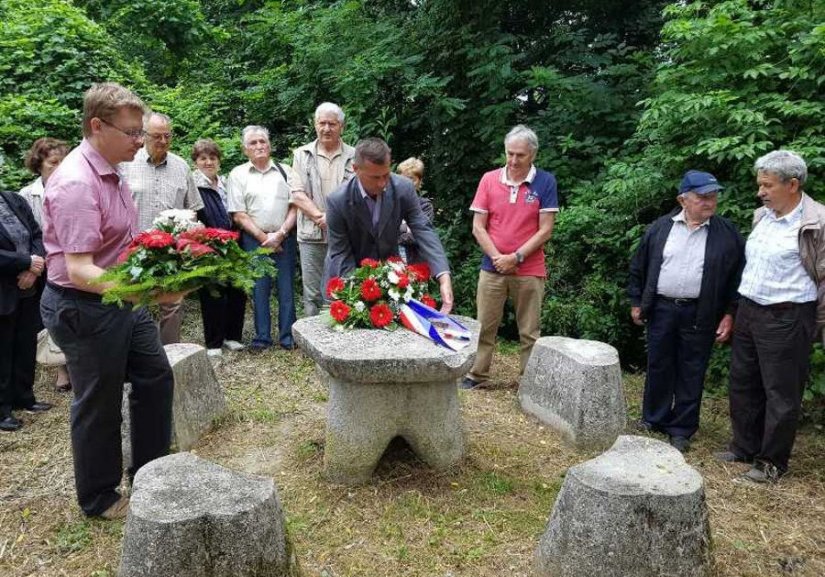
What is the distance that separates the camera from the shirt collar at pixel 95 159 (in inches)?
123

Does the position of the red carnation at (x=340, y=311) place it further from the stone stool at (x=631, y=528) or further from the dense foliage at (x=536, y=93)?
the dense foliage at (x=536, y=93)

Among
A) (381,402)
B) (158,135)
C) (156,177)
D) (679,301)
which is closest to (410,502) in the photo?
(381,402)

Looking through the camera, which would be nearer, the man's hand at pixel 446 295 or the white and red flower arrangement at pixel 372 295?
the white and red flower arrangement at pixel 372 295

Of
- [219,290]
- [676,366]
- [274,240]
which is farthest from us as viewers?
[219,290]

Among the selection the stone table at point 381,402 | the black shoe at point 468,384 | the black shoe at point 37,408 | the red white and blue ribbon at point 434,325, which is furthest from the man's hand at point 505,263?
the black shoe at point 37,408

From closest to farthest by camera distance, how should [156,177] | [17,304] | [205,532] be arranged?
[205,532] → [17,304] → [156,177]

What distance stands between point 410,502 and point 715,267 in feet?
8.05

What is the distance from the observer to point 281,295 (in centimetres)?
633

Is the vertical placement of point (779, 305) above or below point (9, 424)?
above

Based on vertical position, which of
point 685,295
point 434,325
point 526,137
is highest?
point 526,137

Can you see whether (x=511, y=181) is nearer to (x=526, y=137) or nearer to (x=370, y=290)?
(x=526, y=137)

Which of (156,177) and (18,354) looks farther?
(156,177)

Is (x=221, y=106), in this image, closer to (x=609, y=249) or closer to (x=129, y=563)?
(x=609, y=249)

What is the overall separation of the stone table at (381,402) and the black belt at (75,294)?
3.52 feet
